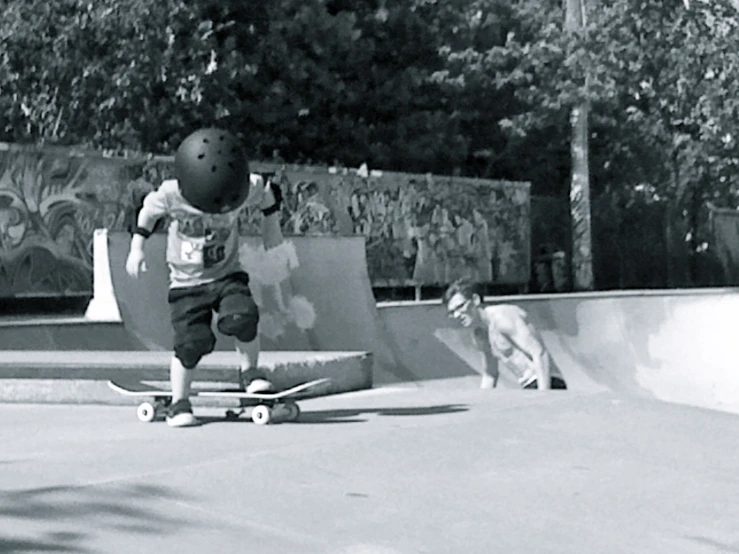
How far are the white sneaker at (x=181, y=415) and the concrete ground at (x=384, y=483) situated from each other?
12cm

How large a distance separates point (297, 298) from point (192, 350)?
6.24 meters

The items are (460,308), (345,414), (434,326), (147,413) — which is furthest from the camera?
(434,326)

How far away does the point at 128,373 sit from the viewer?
7.86 meters

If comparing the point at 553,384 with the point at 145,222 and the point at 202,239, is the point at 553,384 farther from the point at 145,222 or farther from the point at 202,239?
the point at 145,222

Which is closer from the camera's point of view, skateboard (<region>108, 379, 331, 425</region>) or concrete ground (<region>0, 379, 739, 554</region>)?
concrete ground (<region>0, 379, 739, 554</region>)

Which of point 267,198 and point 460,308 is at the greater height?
point 267,198

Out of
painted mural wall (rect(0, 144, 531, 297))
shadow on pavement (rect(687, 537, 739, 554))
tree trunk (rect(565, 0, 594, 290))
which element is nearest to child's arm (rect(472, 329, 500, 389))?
shadow on pavement (rect(687, 537, 739, 554))

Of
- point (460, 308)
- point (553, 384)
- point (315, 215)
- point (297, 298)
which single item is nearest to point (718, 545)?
point (460, 308)

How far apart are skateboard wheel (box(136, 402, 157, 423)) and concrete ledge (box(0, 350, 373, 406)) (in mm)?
487

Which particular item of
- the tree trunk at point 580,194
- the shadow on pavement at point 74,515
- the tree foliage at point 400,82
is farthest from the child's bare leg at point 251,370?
the tree trunk at point 580,194

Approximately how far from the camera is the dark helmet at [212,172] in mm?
6012

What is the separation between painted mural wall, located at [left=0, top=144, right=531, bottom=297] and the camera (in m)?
16.8

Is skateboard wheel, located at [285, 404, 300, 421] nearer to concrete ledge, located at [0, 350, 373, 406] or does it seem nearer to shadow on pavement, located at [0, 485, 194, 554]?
concrete ledge, located at [0, 350, 373, 406]

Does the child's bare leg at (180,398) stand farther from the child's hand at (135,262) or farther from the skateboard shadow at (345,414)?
the child's hand at (135,262)
